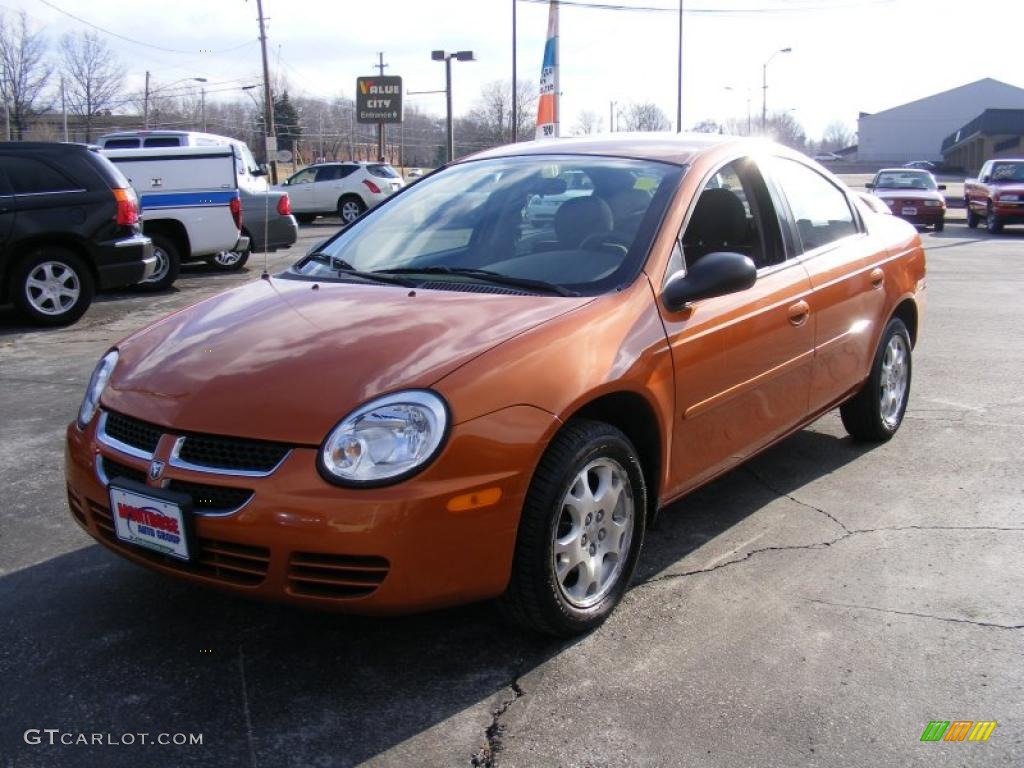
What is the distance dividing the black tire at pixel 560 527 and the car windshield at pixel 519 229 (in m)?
0.60

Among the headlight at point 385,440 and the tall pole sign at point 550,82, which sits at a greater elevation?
the tall pole sign at point 550,82

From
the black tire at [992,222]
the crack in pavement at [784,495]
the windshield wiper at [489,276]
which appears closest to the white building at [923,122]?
the black tire at [992,222]

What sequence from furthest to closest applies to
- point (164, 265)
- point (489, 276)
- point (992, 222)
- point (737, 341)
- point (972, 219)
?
point (972, 219) → point (992, 222) → point (164, 265) → point (737, 341) → point (489, 276)

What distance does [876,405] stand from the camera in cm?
511

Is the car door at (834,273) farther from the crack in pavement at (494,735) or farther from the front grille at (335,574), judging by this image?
A: the front grille at (335,574)

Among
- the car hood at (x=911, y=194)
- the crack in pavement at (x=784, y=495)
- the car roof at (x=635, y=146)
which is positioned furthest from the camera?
the car hood at (x=911, y=194)

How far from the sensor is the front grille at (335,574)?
2.60 metres

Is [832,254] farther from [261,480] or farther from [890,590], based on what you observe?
[261,480]

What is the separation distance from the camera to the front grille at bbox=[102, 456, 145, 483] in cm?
283

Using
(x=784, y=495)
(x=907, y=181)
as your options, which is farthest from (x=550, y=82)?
(x=784, y=495)

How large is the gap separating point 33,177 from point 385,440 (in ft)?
26.7

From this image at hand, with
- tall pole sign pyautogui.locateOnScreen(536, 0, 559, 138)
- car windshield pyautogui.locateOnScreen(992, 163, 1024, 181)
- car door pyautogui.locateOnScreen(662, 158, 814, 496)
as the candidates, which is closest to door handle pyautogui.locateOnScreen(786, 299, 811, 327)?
car door pyautogui.locateOnScreen(662, 158, 814, 496)

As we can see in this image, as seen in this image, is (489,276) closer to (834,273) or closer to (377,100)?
(834,273)

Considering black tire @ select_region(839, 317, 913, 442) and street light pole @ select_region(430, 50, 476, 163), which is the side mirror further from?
street light pole @ select_region(430, 50, 476, 163)
